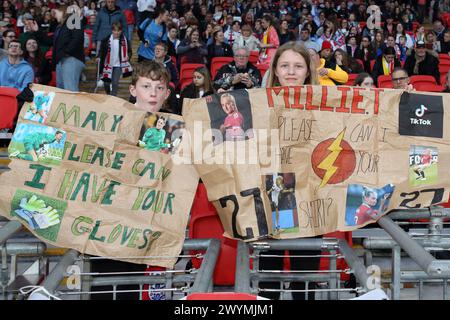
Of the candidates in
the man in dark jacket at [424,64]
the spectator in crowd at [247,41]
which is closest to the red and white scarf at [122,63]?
the spectator in crowd at [247,41]

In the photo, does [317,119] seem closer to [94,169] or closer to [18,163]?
[94,169]

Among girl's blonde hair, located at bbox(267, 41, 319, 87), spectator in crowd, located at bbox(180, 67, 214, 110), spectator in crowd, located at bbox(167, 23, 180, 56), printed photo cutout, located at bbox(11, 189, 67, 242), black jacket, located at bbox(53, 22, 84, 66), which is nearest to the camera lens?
printed photo cutout, located at bbox(11, 189, 67, 242)

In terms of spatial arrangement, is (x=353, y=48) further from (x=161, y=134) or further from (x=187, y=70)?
(x=161, y=134)

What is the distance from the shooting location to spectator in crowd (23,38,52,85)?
1138cm

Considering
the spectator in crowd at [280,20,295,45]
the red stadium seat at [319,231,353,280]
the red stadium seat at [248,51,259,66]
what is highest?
the spectator in crowd at [280,20,295,45]

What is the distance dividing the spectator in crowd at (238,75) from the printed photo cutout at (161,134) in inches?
199

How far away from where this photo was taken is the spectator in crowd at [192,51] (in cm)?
1205

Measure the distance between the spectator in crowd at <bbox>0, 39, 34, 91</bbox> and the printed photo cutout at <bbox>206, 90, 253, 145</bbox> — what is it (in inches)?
242

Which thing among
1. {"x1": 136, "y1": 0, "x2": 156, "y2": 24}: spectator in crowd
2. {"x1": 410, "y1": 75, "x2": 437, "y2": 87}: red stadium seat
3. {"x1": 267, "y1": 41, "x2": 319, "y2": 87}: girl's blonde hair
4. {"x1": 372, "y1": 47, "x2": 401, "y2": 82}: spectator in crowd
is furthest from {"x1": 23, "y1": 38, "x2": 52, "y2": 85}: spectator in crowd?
{"x1": 267, "y1": 41, "x2": 319, "y2": 87}: girl's blonde hair

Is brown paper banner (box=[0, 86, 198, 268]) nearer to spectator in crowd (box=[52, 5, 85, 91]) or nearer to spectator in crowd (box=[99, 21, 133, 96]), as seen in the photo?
spectator in crowd (box=[52, 5, 85, 91])

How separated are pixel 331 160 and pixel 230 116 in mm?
539

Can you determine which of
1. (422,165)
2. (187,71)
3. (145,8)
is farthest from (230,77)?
(145,8)

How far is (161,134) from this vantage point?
3605mm
